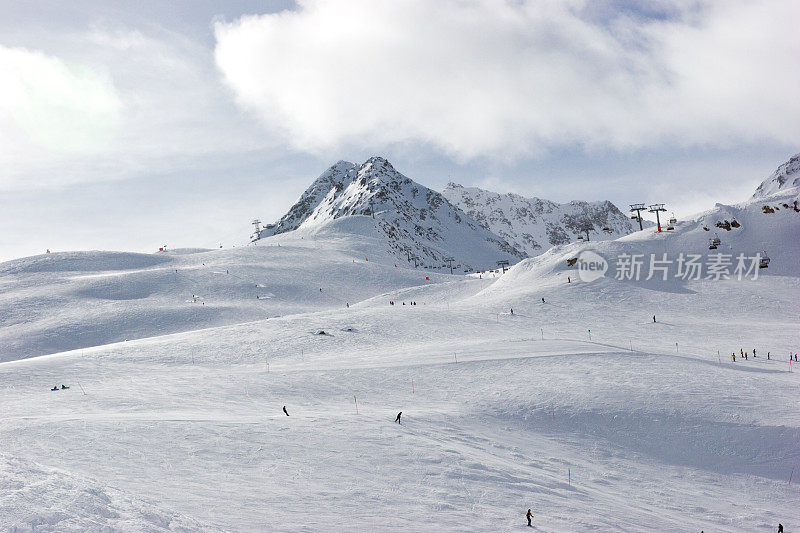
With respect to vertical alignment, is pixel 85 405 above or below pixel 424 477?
above

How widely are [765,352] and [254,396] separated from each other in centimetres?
4135

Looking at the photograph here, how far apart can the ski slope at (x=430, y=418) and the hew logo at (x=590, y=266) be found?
10.6ft

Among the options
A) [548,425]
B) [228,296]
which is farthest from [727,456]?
[228,296]

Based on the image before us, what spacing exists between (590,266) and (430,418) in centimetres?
5152

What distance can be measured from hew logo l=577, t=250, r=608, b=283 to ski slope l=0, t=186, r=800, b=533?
10.6 feet

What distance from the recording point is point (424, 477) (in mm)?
20750

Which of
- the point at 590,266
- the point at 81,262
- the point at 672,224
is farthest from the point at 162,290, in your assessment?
the point at 672,224

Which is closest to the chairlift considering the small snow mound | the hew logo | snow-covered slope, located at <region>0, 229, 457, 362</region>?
the hew logo

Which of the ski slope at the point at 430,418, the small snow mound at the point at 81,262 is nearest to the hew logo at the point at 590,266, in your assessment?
the ski slope at the point at 430,418

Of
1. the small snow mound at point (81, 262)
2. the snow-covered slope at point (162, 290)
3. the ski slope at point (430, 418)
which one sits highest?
the small snow mound at point (81, 262)

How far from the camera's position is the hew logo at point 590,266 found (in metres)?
69.2

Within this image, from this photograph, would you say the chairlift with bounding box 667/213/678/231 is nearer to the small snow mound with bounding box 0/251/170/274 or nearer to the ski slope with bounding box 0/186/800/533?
the ski slope with bounding box 0/186/800/533

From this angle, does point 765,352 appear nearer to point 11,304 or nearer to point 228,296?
point 228,296

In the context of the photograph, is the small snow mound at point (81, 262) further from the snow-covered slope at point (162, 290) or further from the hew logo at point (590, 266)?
the hew logo at point (590, 266)
